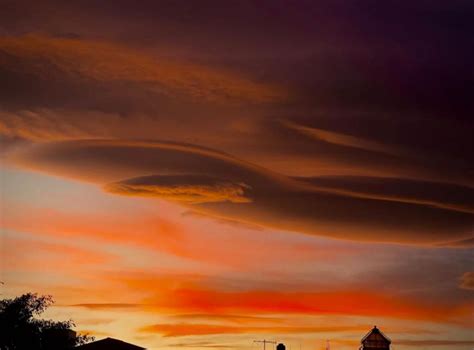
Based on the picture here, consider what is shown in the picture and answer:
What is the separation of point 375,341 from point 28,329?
1670 inches

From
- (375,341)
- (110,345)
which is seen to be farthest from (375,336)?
(110,345)

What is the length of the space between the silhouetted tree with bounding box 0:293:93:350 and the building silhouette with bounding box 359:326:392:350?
35935 millimetres

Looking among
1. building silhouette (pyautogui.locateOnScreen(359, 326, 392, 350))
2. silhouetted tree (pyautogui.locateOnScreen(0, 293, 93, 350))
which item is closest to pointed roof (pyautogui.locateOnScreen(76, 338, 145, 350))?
silhouetted tree (pyautogui.locateOnScreen(0, 293, 93, 350))

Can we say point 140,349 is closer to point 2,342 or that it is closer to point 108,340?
point 108,340

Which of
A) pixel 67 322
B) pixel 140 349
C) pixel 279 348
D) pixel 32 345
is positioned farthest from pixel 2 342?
pixel 279 348

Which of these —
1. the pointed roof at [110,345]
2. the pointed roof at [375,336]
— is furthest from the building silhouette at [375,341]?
the pointed roof at [110,345]

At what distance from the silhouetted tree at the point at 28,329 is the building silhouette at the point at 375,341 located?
35.9 meters

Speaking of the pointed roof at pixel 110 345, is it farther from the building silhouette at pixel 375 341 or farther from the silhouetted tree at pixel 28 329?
the building silhouette at pixel 375 341

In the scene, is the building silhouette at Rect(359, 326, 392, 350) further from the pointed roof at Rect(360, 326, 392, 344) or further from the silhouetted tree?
the silhouetted tree

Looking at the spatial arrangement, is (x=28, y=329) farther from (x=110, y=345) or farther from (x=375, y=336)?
(x=375, y=336)

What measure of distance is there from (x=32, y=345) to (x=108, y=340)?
34.1 ft

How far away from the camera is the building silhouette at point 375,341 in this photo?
90812mm

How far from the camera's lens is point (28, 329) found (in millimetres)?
76750

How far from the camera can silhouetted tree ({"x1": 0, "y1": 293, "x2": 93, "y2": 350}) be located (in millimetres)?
75438
